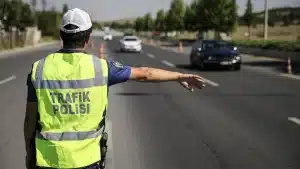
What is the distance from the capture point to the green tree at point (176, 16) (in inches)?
3957

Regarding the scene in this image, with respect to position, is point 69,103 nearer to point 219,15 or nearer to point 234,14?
point 219,15

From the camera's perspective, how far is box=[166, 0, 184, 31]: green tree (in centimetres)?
10050

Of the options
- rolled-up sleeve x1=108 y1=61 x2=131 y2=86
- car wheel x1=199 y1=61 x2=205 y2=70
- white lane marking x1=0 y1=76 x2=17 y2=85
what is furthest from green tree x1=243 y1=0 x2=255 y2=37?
rolled-up sleeve x1=108 y1=61 x2=131 y2=86

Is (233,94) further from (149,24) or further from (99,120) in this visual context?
(149,24)

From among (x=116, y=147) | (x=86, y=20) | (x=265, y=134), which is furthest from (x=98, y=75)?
(x=265, y=134)

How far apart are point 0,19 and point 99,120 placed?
52898 millimetres

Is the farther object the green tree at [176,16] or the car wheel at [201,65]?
the green tree at [176,16]

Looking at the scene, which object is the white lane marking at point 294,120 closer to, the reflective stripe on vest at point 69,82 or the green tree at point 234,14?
the reflective stripe on vest at point 69,82

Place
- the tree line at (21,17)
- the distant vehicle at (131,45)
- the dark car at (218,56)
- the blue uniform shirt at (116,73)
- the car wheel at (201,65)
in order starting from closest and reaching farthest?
the blue uniform shirt at (116,73) → the dark car at (218,56) → the car wheel at (201,65) → the distant vehicle at (131,45) → the tree line at (21,17)

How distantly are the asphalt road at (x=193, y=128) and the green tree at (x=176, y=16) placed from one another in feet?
278

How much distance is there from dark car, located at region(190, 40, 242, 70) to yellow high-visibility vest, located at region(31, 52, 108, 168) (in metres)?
22.5

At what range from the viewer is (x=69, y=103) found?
262 cm

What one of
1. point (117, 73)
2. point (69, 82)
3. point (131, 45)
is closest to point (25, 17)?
point (131, 45)

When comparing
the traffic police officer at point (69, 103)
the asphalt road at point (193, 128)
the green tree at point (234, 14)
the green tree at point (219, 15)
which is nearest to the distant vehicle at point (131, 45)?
the green tree at point (219, 15)
